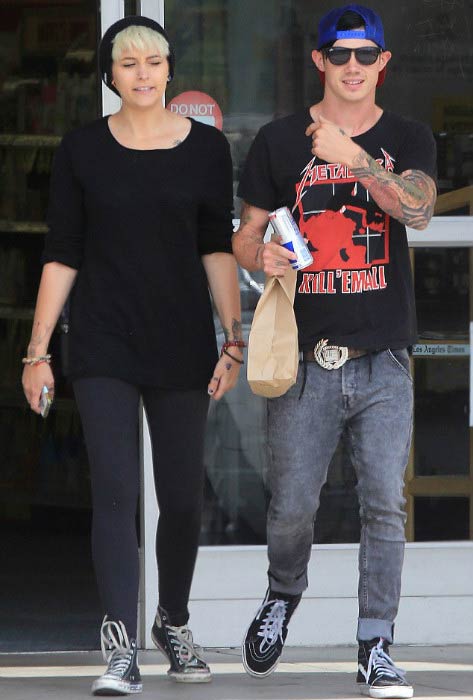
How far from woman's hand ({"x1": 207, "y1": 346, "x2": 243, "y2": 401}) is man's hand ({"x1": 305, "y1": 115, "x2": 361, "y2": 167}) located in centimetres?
67

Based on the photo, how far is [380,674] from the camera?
4.07 metres

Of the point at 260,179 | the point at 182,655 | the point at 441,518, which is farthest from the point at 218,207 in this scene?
the point at 441,518

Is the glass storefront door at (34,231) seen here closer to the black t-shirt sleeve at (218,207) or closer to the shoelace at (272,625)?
the shoelace at (272,625)

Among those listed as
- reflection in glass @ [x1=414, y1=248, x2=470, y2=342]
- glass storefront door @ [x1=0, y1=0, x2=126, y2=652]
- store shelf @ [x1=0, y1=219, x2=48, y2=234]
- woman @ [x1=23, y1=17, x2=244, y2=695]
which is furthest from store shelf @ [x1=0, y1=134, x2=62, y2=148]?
woman @ [x1=23, y1=17, x2=244, y2=695]

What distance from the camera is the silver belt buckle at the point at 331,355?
13.5 ft

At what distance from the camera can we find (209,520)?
5.26 metres

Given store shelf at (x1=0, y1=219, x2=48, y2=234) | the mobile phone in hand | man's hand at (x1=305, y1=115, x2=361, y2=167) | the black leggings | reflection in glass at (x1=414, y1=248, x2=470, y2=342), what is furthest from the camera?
store shelf at (x1=0, y1=219, x2=48, y2=234)

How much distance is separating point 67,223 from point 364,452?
3.39 feet

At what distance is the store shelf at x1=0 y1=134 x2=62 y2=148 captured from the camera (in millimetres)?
8273

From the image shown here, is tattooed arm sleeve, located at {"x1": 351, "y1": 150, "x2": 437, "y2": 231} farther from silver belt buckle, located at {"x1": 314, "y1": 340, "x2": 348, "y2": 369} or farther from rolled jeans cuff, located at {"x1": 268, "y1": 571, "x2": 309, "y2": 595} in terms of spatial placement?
rolled jeans cuff, located at {"x1": 268, "y1": 571, "x2": 309, "y2": 595}

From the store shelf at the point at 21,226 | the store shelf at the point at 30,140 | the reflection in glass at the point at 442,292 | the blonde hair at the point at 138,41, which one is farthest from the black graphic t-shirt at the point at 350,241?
the store shelf at the point at 21,226

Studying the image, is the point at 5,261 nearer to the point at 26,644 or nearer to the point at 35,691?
the point at 26,644

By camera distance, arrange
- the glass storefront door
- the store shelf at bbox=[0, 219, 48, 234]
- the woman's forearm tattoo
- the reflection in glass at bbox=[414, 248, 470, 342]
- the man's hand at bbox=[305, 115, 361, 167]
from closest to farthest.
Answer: the man's hand at bbox=[305, 115, 361, 167] → the woman's forearm tattoo → the reflection in glass at bbox=[414, 248, 470, 342] → the glass storefront door → the store shelf at bbox=[0, 219, 48, 234]

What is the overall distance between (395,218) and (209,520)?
5.20 feet
